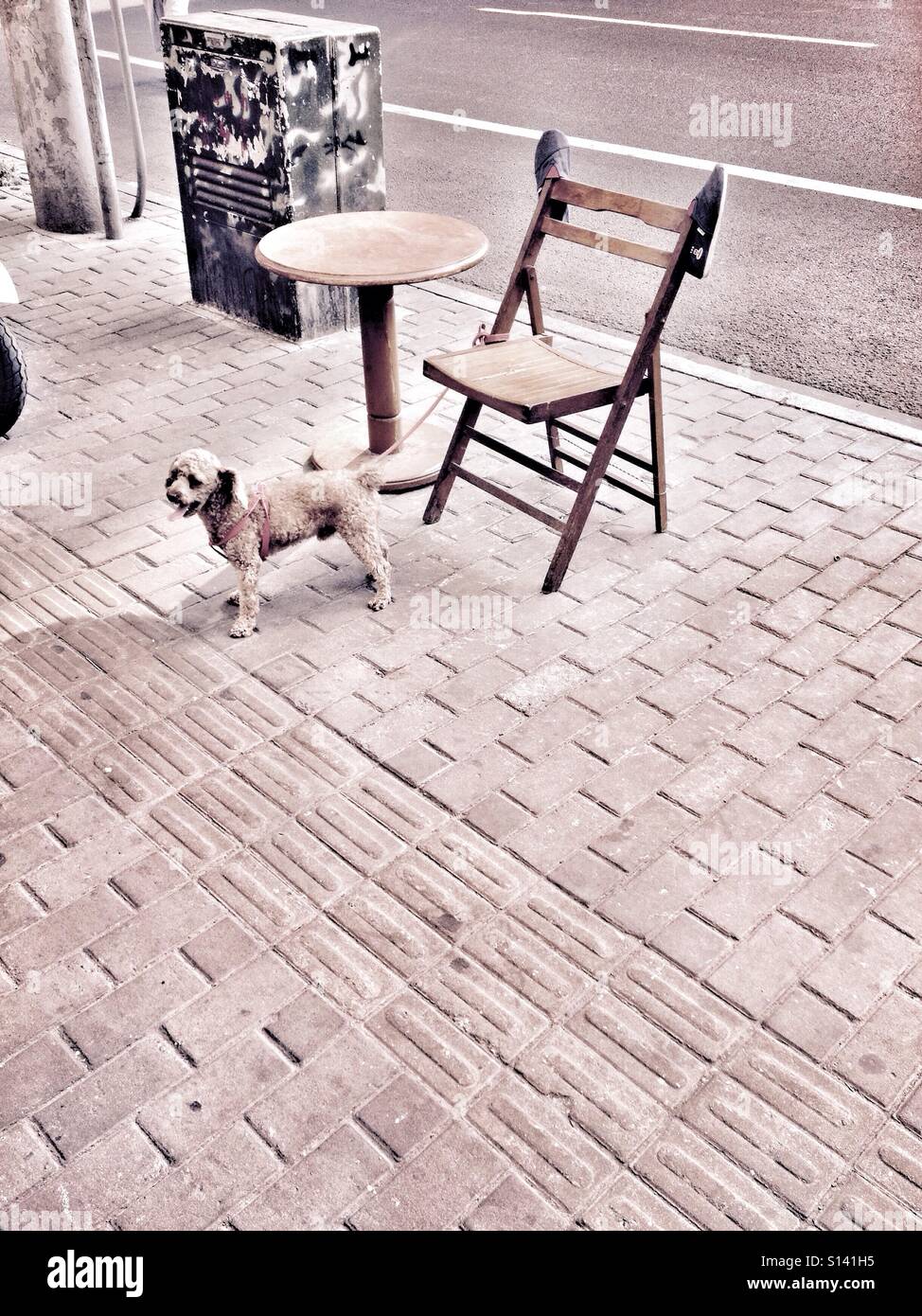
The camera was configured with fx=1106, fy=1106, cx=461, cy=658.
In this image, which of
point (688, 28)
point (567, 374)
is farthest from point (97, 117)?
point (688, 28)

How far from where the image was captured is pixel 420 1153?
2572 millimetres

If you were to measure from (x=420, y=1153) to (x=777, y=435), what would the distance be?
4209 millimetres

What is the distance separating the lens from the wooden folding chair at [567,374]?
413cm

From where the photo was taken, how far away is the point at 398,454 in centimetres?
544

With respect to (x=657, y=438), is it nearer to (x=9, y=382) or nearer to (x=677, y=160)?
(x=9, y=382)

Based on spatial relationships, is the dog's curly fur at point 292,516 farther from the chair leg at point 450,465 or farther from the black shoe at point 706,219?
the black shoe at point 706,219

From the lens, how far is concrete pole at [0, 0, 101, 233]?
7.62 meters

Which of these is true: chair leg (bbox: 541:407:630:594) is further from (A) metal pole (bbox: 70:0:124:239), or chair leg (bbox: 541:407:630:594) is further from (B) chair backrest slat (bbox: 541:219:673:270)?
(A) metal pole (bbox: 70:0:124:239)

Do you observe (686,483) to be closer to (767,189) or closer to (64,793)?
(64,793)

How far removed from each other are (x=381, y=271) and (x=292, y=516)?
3.78 ft

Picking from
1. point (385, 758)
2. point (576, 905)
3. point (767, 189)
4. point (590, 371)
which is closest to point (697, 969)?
point (576, 905)

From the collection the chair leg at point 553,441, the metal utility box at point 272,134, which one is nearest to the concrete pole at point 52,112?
the metal utility box at point 272,134

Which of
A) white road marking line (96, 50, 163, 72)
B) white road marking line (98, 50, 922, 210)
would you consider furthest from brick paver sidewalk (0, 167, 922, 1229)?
white road marking line (96, 50, 163, 72)
